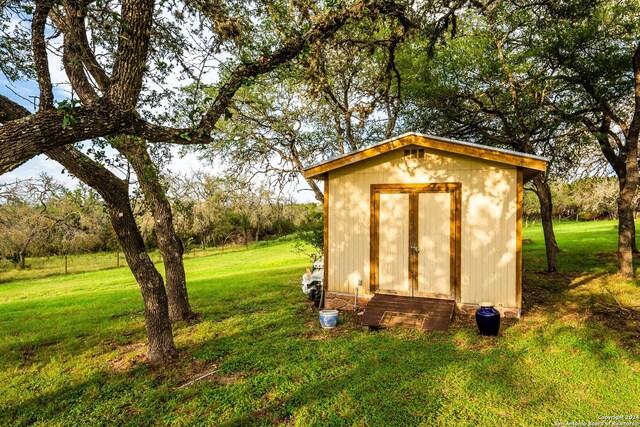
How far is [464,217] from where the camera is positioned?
6.68 m

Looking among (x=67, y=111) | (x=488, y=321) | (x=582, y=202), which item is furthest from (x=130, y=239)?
(x=582, y=202)

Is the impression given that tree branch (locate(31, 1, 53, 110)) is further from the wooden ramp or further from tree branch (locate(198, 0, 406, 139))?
the wooden ramp

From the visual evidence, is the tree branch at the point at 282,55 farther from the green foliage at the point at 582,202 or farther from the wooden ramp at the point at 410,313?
the green foliage at the point at 582,202

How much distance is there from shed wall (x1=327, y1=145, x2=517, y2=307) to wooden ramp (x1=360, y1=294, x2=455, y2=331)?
57cm

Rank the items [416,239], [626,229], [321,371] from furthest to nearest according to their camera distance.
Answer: [626,229] → [416,239] → [321,371]

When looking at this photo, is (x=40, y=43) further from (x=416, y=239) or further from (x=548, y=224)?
(x=548, y=224)

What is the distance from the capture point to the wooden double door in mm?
6750

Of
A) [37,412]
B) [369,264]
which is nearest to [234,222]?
[369,264]

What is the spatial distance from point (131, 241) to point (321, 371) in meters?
3.06

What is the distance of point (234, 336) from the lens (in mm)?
5945

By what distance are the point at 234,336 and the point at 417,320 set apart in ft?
10.7

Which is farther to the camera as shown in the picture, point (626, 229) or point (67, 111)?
point (626, 229)

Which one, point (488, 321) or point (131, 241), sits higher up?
point (131, 241)

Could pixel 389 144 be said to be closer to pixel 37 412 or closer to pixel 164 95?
pixel 164 95
